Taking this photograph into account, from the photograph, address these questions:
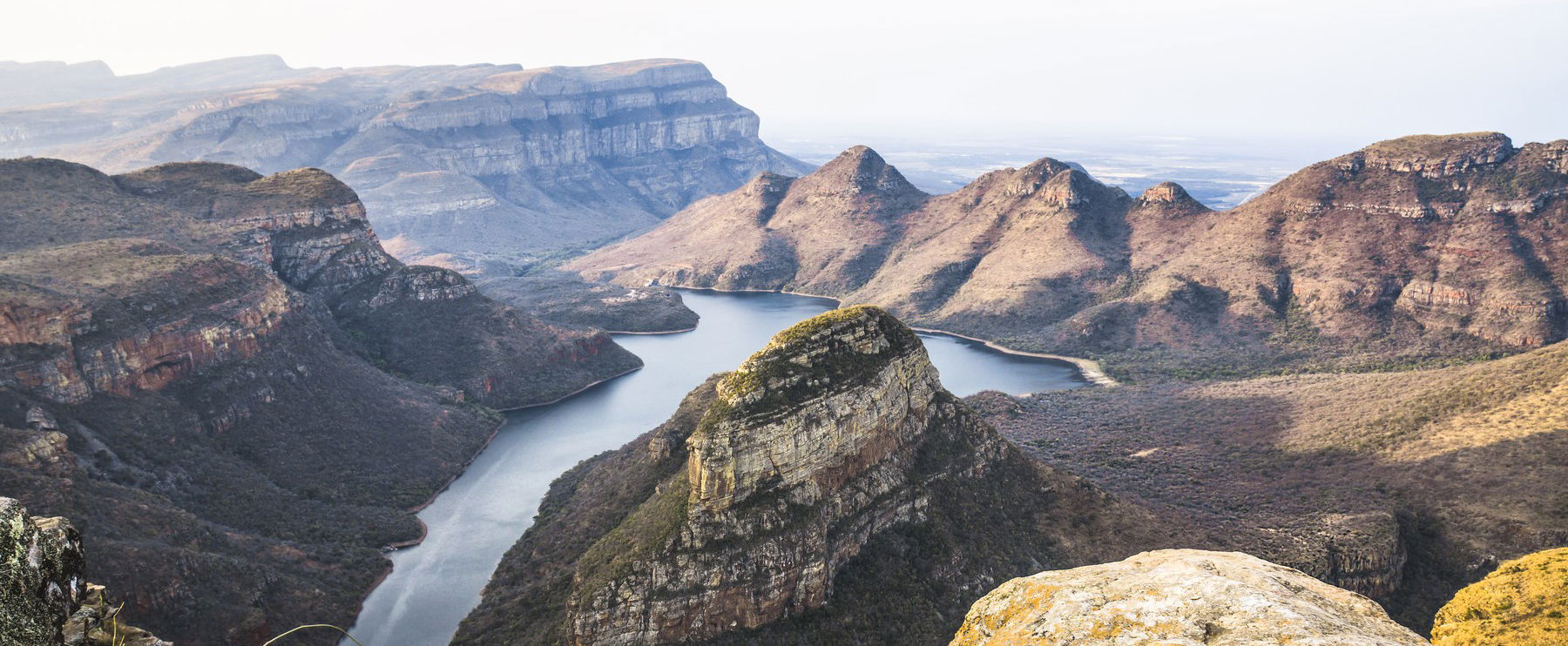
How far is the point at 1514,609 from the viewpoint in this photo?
54.8 feet

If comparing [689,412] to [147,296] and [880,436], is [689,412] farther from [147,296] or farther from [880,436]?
[147,296]

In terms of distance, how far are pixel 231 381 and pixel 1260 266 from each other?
4825 inches

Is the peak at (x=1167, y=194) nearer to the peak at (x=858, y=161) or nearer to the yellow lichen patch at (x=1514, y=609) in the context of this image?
the peak at (x=858, y=161)

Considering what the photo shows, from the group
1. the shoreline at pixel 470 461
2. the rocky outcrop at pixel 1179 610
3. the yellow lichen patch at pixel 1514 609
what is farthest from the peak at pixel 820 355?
the shoreline at pixel 470 461

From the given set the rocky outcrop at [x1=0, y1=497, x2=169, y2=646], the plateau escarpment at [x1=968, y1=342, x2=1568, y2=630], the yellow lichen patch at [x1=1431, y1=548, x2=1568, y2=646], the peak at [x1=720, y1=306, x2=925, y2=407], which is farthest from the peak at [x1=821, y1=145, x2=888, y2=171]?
the rocky outcrop at [x1=0, y1=497, x2=169, y2=646]

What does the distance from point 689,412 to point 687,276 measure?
118 m

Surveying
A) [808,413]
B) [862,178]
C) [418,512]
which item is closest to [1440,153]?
[862,178]

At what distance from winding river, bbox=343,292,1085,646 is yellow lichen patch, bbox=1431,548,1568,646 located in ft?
166

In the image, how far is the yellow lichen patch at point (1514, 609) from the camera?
52.2 ft

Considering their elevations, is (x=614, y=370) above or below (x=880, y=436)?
below

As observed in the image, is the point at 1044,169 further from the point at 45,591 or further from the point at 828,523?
the point at 45,591

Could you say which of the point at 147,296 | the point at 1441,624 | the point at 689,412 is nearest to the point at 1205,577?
the point at 1441,624

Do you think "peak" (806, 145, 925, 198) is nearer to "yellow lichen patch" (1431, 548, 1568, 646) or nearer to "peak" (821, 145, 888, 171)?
"peak" (821, 145, 888, 171)

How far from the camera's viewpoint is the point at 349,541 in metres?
60.3
